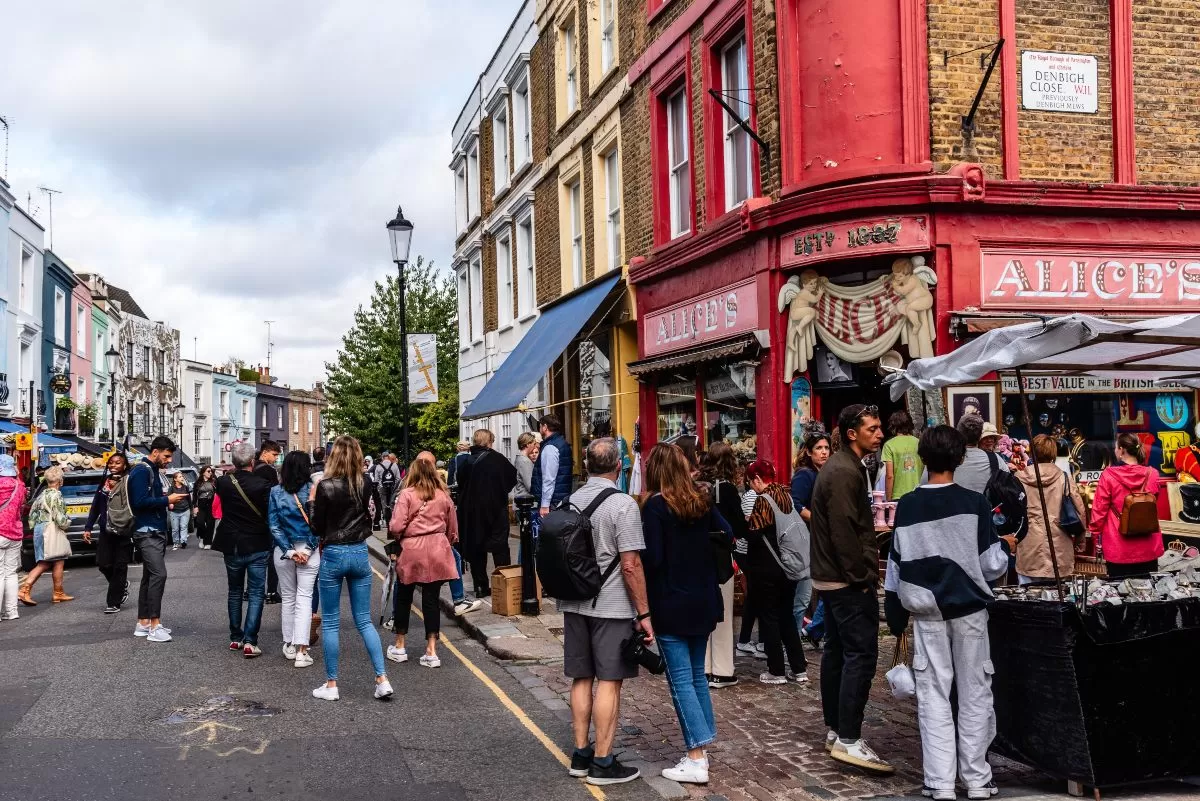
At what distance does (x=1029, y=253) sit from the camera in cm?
1165

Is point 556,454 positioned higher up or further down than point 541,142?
further down

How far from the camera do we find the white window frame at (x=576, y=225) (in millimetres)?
20438

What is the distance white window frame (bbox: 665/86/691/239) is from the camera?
51.2 ft

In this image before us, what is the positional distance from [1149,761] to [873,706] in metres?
2.15

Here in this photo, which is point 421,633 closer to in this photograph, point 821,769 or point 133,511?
point 133,511

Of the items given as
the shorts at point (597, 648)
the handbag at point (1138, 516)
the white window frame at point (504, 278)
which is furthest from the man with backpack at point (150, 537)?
the white window frame at point (504, 278)

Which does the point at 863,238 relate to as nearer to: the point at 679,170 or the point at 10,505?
the point at 679,170

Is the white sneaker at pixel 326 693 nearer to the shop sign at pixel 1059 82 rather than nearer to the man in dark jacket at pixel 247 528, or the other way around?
the man in dark jacket at pixel 247 528

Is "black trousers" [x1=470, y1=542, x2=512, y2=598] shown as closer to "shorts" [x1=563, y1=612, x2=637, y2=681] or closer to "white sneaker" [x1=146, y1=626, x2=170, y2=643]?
"white sneaker" [x1=146, y1=626, x2=170, y2=643]

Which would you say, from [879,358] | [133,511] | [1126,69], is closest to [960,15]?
[1126,69]

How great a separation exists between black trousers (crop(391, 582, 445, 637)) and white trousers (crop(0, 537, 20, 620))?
5.40 metres

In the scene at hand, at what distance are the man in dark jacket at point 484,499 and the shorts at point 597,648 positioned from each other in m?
6.10

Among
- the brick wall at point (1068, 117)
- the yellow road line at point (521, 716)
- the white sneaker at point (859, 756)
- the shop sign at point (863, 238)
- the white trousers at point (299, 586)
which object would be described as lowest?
the yellow road line at point (521, 716)

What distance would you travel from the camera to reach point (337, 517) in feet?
25.8
